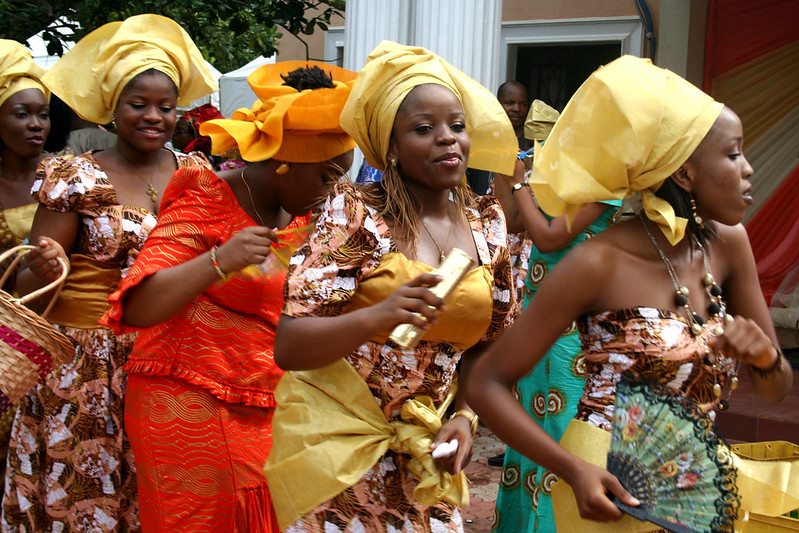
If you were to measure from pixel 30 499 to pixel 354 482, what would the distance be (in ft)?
7.12

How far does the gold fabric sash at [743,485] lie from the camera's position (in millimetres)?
2449

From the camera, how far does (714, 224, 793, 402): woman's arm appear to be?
233 cm

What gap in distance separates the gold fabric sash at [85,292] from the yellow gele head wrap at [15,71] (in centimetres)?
148

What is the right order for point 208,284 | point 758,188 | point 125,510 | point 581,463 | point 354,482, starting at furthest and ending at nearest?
1. point 758,188
2. point 125,510
3. point 208,284
4. point 354,482
5. point 581,463

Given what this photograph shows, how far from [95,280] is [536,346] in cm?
230

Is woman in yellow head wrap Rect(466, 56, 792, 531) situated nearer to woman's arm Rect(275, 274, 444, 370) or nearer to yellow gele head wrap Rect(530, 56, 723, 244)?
yellow gele head wrap Rect(530, 56, 723, 244)

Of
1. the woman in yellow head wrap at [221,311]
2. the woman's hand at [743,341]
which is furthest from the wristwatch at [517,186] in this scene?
the woman's hand at [743,341]

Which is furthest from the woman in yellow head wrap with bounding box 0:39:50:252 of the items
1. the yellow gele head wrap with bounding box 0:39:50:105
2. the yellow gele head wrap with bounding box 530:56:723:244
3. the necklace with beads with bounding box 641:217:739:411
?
the necklace with beads with bounding box 641:217:739:411

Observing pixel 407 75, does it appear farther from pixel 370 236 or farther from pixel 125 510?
pixel 125 510

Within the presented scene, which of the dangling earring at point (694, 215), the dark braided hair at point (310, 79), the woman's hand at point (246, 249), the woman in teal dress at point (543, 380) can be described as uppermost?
the dark braided hair at point (310, 79)

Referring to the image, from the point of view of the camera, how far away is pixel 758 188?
9.12 m

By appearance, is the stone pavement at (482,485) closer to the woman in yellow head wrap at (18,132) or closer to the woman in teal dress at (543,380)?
the woman in teal dress at (543,380)

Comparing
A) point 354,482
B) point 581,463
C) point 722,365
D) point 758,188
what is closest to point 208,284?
point 354,482

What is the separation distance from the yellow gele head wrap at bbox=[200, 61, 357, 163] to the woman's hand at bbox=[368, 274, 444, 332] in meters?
0.99
